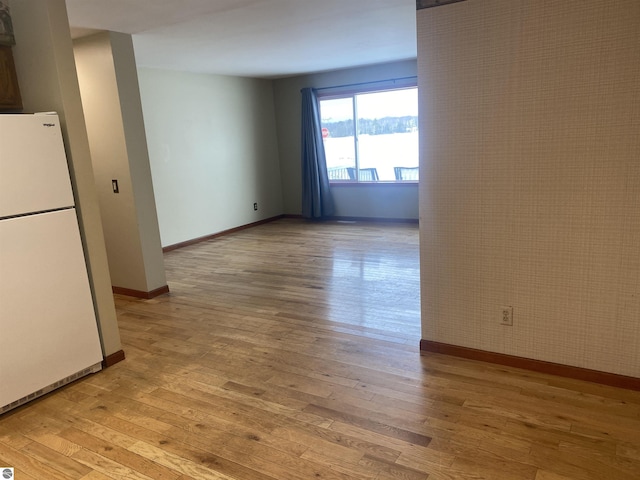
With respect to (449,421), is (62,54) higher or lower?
higher

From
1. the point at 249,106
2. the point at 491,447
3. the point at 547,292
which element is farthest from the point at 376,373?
the point at 249,106

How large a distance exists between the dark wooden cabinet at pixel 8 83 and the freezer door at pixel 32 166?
36cm

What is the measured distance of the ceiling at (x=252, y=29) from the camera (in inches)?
127

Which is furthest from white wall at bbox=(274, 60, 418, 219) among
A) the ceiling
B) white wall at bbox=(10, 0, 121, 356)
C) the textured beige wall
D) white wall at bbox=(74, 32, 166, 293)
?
white wall at bbox=(10, 0, 121, 356)

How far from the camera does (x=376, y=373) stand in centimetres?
265

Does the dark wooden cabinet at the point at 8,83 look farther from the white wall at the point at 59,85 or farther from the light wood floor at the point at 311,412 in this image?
the light wood floor at the point at 311,412

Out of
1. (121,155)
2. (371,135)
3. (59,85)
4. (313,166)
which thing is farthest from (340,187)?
(59,85)

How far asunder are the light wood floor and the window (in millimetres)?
3725

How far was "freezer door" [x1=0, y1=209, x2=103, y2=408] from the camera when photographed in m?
2.36

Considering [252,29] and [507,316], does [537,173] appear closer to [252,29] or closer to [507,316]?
[507,316]

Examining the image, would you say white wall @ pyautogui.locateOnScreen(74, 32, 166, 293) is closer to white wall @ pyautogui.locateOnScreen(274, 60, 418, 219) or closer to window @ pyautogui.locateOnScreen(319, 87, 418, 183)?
white wall @ pyautogui.locateOnScreen(274, 60, 418, 219)

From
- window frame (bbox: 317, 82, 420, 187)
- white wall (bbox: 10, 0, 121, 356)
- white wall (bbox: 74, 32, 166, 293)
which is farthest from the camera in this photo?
window frame (bbox: 317, 82, 420, 187)

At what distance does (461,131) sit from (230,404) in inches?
77.6

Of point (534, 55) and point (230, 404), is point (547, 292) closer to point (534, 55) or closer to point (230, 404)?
point (534, 55)
